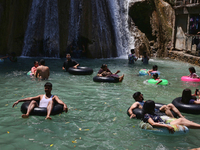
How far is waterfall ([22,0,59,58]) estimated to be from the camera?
21969mm

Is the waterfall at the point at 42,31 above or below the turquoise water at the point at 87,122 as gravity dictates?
above

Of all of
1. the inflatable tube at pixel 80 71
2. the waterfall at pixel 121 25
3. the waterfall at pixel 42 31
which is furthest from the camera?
the waterfall at pixel 121 25

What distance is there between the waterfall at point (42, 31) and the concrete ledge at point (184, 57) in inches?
431

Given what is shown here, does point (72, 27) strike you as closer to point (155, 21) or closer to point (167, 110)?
point (155, 21)

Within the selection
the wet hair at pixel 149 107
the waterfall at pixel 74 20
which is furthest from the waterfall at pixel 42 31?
the wet hair at pixel 149 107

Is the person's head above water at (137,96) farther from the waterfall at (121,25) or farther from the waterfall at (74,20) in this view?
the waterfall at (121,25)

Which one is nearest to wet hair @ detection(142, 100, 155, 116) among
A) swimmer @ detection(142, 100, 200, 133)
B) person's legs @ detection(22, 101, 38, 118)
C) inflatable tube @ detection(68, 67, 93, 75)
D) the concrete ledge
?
swimmer @ detection(142, 100, 200, 133)

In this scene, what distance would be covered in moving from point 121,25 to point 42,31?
8.17 m

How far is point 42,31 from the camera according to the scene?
22.3 metres

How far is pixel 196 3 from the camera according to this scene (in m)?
20.2

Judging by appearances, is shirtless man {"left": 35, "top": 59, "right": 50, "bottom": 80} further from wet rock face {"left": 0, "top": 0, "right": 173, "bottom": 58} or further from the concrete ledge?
the concrete ledge

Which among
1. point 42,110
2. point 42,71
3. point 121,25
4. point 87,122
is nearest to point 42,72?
point 42,71

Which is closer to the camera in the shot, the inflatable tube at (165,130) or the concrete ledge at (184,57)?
the inflatable tube at (165,130)

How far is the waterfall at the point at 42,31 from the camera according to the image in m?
22.0
